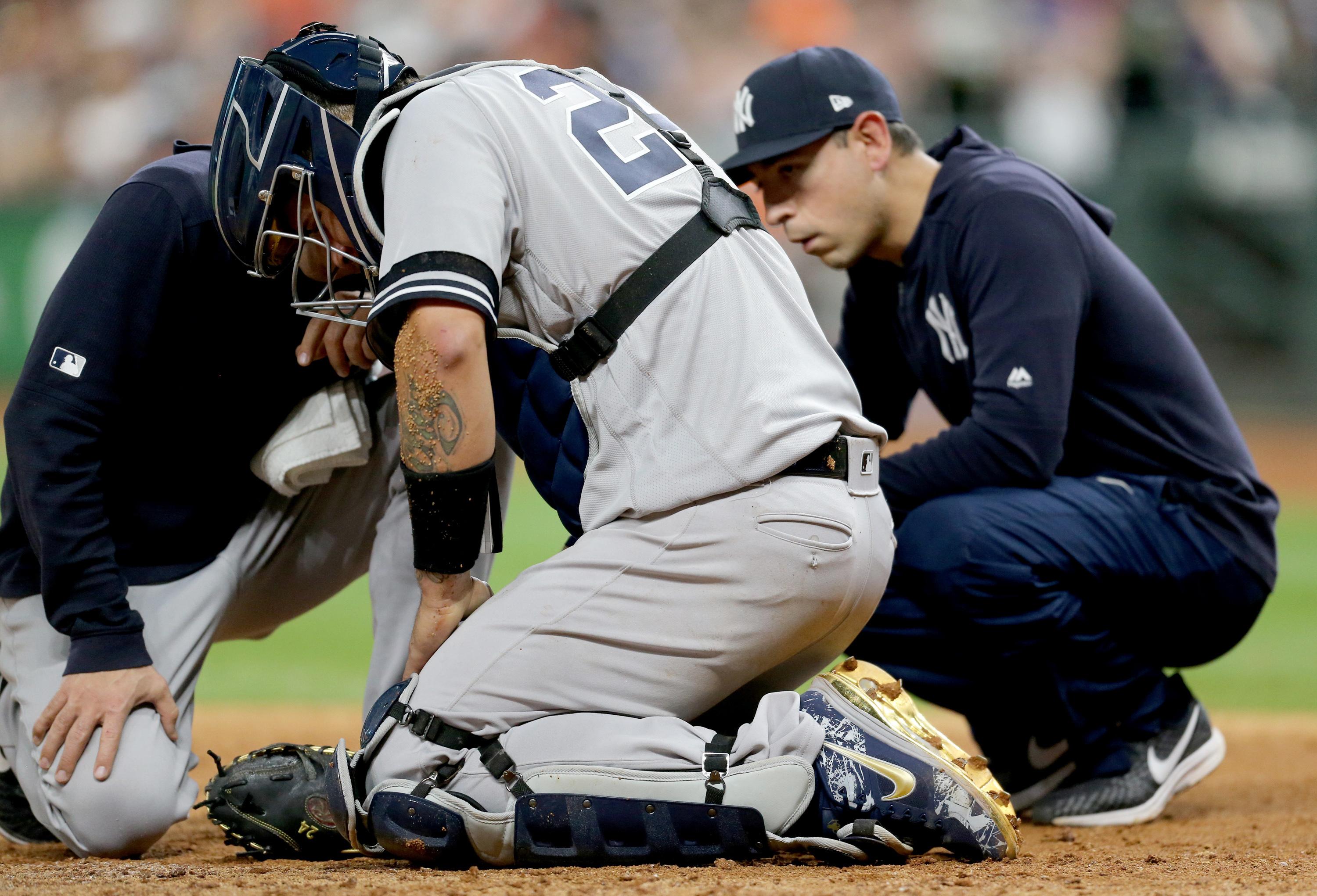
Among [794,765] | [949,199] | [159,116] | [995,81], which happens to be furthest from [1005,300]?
[159,116]

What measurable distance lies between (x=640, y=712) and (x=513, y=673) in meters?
0.25

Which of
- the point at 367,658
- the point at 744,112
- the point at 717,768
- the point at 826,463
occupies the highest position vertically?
the point at 744,112

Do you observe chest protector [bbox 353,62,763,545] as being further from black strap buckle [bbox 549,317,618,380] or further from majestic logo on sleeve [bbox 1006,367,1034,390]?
majestic logo on sleeve [bbox 1006,367,1034,390]

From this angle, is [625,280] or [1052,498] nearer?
[625,280]

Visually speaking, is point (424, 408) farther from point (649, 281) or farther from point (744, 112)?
point (744, 112)

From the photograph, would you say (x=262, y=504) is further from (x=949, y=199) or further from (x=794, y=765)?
(x=949, y=199)

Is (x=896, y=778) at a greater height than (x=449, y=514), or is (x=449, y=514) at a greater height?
(x=449, y=514)

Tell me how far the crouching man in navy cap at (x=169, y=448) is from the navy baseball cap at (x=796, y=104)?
1.25 meters

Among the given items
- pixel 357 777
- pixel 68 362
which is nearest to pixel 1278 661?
pixel 357 777

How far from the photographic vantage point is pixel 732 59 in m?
14.1

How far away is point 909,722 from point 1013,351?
1.15m

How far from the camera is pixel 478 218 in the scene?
2.42m

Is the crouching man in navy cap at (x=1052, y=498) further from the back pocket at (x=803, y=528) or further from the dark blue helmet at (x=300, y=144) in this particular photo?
the dark blue helmet at (x=300, y=144)

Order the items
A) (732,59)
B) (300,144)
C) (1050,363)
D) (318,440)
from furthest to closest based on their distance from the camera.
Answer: (732,59)
(1050,363)
(318,440)
(300,144)
